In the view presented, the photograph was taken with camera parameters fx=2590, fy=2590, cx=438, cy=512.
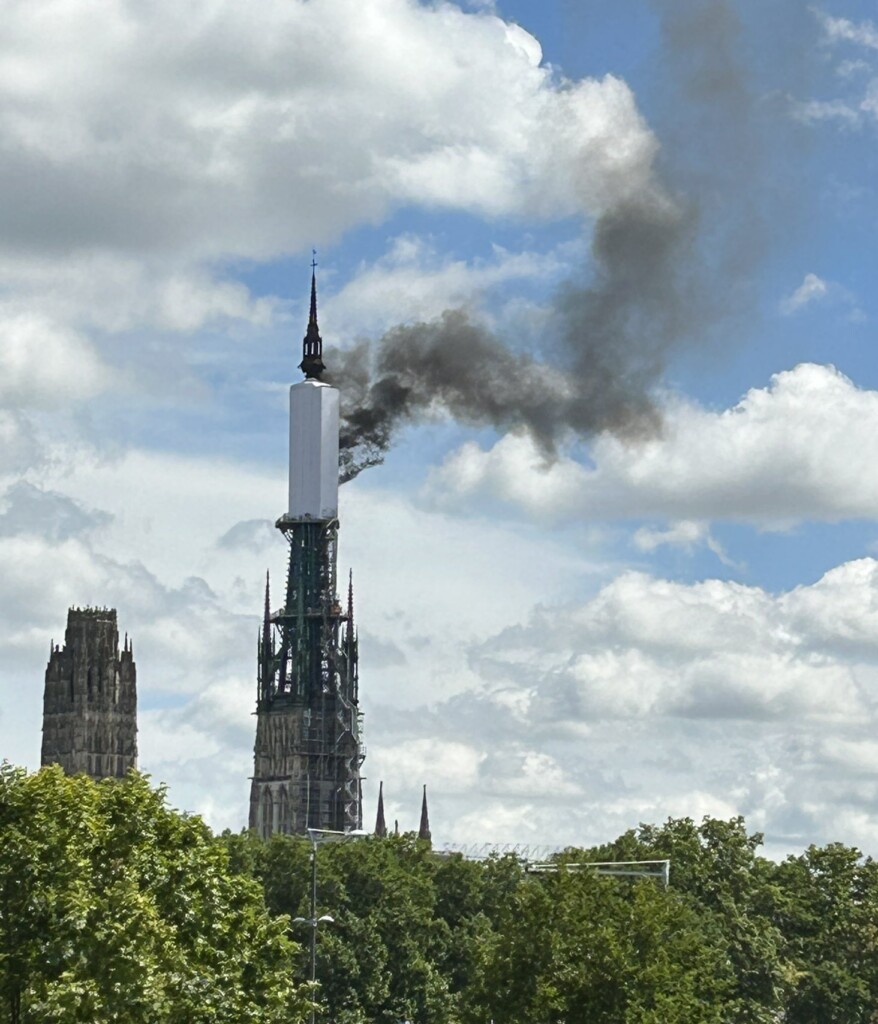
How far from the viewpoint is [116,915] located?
89.2 metres

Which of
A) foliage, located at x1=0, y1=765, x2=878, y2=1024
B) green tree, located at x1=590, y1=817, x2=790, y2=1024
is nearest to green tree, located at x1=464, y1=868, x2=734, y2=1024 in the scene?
foliage, located at x1=0, y1=765, x2=878, y2=1024

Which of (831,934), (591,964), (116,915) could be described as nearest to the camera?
(116,915)

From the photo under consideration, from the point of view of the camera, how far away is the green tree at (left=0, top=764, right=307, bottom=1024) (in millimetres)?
88062

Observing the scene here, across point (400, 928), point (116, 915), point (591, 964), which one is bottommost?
point (116, 915)

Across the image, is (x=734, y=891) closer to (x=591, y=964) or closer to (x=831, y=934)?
(x=831, y=934)

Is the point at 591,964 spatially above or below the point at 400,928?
below

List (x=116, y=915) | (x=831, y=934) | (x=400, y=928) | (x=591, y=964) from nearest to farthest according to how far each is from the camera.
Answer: (x=116, y=915) < (x=591, y=964) < (x=400, y=928) < (x=831, y=934)

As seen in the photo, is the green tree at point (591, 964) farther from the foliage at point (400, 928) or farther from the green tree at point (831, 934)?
the green tree at point (831, 934)

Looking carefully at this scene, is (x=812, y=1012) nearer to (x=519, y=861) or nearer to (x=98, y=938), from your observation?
(x=519, y=861)

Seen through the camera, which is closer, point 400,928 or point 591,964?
point 591,964

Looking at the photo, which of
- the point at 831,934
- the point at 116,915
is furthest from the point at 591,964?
the point at 831,934

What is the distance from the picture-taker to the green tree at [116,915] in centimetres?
8806

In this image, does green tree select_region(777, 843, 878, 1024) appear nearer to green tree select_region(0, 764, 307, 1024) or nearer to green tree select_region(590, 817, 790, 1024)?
green tree select_region(590, 817, 790, 1024)

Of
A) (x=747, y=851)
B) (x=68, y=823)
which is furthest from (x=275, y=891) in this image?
(x=68, y=823)
